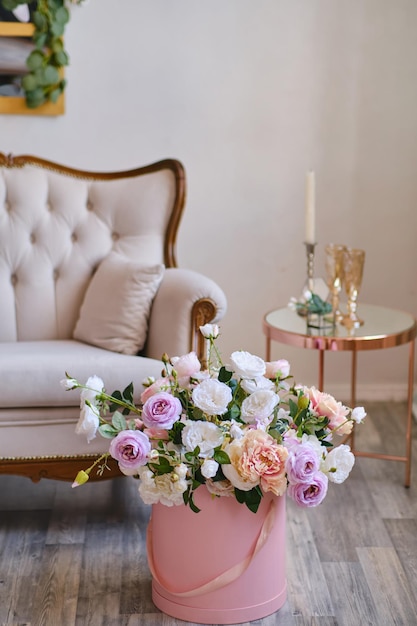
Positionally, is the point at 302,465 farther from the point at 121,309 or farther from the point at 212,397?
the point at 121,309

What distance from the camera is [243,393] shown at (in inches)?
75.5

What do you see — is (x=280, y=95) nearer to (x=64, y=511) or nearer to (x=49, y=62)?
(x=49, y=62)

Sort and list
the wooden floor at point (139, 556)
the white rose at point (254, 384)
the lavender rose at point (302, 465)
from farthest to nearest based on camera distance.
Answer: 1. the wooden floor at point (139, 556)
2. the white rose at point (254, 384)
3. the lavender rose at point (302, 465)

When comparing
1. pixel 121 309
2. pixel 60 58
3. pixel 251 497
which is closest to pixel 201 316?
pixel 121 309

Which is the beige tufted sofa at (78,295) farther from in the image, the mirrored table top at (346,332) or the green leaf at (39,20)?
the green leaf at (39,20)

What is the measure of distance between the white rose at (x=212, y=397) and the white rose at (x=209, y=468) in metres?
0.10

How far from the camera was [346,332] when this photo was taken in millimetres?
2631

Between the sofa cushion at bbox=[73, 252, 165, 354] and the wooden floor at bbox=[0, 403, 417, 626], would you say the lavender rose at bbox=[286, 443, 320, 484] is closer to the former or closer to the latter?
the wooden floor at bbox=[0, 403, 417, 626]

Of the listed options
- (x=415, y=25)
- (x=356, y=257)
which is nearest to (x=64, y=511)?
(x=356, y=257)

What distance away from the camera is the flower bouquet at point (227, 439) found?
1794 mm

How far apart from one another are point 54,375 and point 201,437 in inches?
25.9

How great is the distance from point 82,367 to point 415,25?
1.95 meters

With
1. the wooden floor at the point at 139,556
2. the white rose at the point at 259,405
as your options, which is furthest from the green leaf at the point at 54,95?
the white rose at the point at 259,405

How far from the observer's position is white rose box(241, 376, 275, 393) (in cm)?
187
